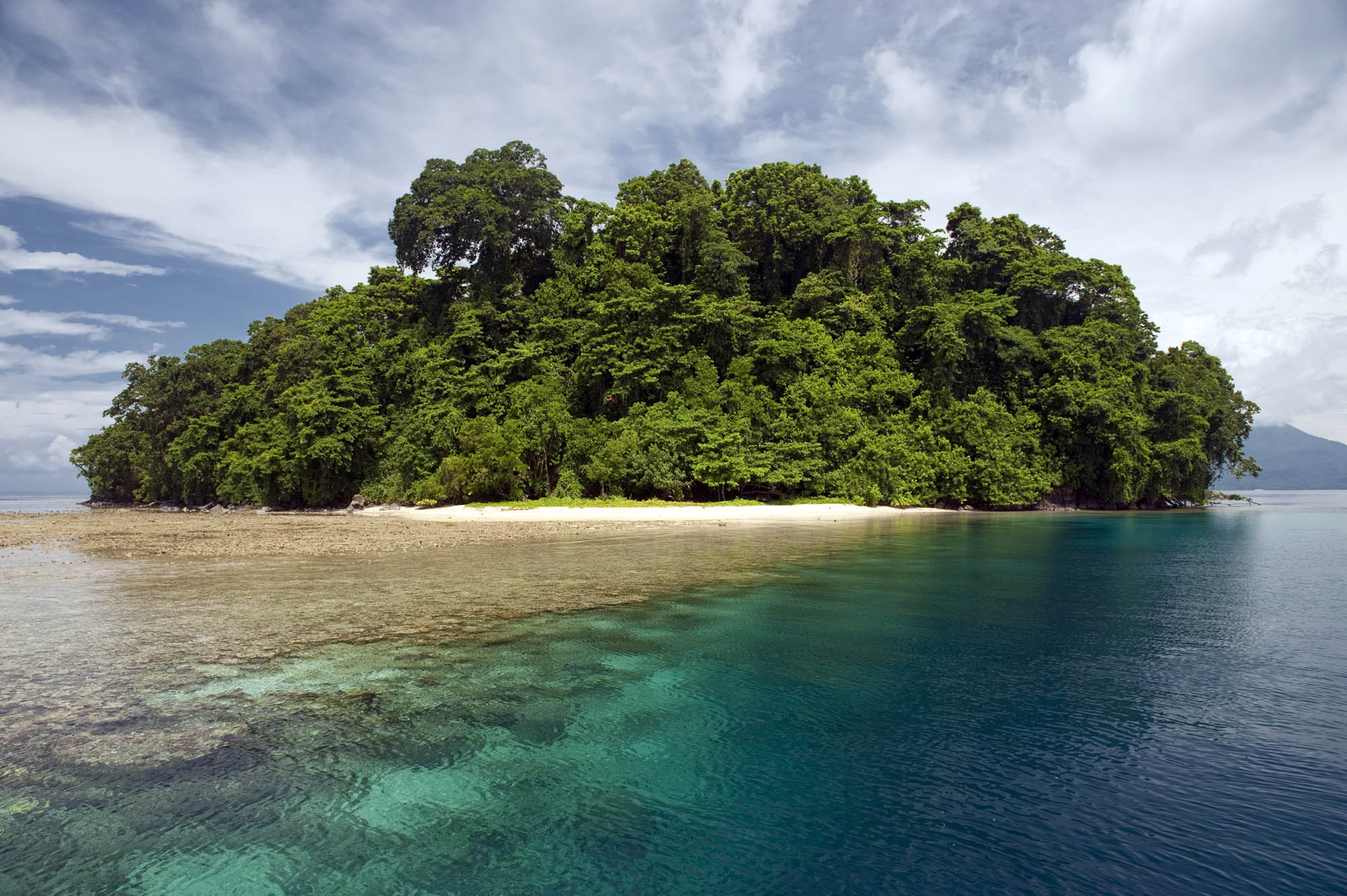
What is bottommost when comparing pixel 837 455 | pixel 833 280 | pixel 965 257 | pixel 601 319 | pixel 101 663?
pixel 101 663

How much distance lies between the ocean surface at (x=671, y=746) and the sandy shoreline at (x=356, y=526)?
9.91 metres

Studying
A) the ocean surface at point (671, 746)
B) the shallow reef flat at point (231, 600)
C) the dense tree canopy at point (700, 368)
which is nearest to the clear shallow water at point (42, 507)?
the dense tree canopy at point (700, 368)

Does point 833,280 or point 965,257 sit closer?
point 833,280

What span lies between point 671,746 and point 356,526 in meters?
31.5

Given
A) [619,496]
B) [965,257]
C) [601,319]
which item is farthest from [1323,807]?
[965,257]

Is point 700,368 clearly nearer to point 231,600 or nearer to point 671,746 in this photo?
point 231,600

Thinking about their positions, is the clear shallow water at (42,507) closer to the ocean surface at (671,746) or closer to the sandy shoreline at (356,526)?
the sandy shoreline at (356,526)

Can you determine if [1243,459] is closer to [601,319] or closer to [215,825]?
[601,319]

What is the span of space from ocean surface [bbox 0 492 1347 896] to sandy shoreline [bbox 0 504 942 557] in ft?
32.5

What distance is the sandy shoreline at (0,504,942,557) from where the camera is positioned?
2289 cm

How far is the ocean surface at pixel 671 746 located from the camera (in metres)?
4.34

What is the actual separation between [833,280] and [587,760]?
167 feet

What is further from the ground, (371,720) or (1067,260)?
(1067,260)

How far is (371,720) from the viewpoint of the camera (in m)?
6.71
